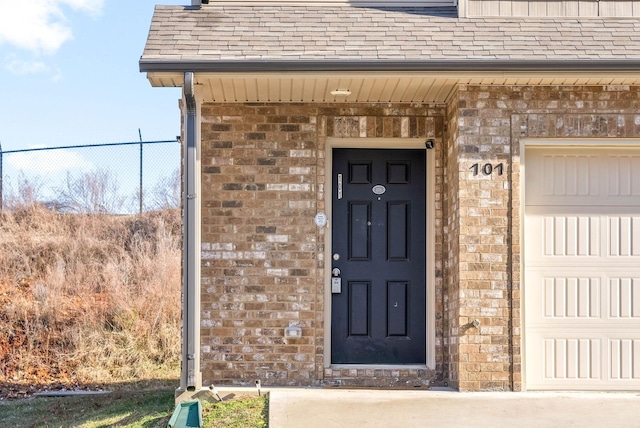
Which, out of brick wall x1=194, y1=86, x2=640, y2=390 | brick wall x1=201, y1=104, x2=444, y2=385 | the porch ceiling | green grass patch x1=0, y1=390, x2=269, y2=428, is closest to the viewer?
green grass patch x1=0, y1=390, x2=269, y2=428

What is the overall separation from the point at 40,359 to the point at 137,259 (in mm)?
3130

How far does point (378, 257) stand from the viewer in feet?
27.8

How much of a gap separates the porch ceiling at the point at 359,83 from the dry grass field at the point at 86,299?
5.14m

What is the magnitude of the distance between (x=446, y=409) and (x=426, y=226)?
2.27 meters

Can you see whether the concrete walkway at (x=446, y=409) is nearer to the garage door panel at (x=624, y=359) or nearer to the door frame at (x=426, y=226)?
the garage door panel at (x=624, y=359)

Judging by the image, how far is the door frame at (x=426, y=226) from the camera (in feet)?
27.2

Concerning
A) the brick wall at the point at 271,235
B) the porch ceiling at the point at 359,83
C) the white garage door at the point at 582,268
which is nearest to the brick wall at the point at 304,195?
the brick wall at the point at 271,235

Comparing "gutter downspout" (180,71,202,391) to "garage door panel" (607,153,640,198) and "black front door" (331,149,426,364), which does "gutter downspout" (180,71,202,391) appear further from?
"garage door panel" (607,153,640,198)

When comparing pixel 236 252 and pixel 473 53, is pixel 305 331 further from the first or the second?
pixel 473 53

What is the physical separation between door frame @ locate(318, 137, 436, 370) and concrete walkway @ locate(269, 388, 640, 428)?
0.79m

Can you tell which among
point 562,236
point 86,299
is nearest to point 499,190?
point 562,236

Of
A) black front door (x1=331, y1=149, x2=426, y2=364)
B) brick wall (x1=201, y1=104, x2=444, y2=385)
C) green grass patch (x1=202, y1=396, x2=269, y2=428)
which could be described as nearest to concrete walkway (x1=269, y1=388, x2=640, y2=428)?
green grass patch (x1=202, y1=396, x2=269, y2=428)

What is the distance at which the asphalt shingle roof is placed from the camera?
7.25 m

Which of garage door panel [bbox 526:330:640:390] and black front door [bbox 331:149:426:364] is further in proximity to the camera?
black front door [bbox 331:149:426:364]
